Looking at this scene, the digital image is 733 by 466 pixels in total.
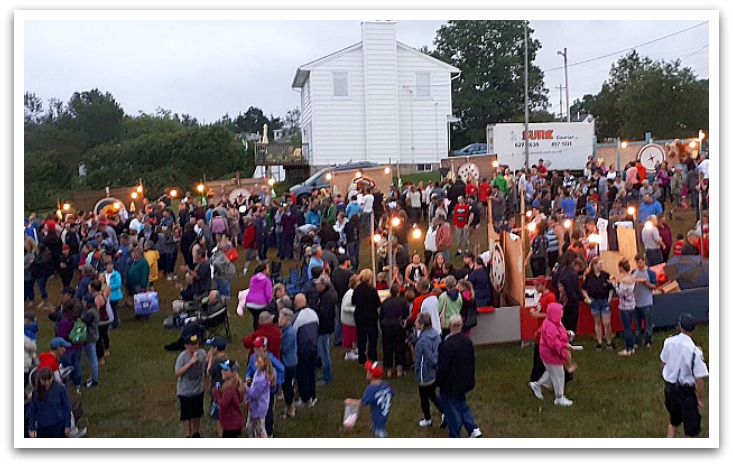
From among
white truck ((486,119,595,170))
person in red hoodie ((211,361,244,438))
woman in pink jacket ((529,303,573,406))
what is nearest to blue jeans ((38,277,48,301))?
person in red hoodie ((211,361,244,438))

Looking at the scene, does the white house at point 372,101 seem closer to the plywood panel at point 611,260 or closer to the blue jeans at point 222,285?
the blue jeans at point 222,285

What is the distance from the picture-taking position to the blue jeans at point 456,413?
29.1ft

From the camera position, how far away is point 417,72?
116 feet

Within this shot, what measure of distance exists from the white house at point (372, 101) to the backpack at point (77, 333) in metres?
23.7

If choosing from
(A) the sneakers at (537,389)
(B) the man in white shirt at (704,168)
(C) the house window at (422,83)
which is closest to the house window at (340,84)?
(C) the house window at (422,83)

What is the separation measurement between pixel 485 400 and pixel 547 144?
72.0 feet

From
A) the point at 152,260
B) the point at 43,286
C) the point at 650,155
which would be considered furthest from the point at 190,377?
the point at 650,155

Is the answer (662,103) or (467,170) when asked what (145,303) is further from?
(662,103)

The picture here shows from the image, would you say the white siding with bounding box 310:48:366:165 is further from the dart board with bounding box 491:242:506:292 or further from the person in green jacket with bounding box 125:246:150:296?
the dart board with bounding box 491:242:506:292

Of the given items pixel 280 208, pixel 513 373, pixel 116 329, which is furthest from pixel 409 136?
pixel 513 373

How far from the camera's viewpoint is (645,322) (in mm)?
11867

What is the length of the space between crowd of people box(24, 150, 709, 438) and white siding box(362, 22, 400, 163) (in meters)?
12.6

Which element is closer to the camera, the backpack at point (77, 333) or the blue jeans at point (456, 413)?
the blue jeans at point (456, 413)

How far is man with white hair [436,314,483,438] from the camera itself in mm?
8711
